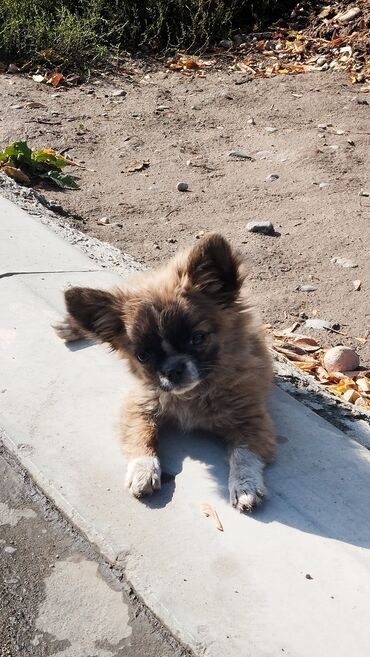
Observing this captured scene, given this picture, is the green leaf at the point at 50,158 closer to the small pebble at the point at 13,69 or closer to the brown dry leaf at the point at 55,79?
the brown dry leaf at the point at 55,79

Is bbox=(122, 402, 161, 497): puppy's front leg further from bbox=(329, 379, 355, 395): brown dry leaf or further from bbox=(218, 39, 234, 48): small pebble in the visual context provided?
bbox=(218, 39, 234, 48): small pebble

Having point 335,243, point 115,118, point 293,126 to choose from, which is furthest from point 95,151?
point 335,243

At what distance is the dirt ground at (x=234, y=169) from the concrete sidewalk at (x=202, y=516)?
4.72 ft

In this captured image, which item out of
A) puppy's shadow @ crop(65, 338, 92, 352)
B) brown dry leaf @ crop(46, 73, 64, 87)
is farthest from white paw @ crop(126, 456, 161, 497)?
brown dry leaf @ crop(46, 73, 64, 87)

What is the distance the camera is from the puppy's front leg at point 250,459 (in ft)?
11.6

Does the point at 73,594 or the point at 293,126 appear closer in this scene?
the point at 73,594

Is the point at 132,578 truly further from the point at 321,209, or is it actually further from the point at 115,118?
the point at 115,118

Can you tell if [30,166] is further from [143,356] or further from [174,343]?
[174,343]

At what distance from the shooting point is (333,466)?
3.77 meters

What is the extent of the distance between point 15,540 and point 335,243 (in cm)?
380

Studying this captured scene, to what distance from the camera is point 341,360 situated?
16.5 feet

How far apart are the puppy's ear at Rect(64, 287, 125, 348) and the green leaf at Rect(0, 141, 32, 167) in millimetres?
3826

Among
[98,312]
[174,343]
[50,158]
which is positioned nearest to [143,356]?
[174,343]

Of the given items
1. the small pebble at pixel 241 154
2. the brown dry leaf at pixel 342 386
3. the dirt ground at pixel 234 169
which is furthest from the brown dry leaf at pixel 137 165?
the brown dry leaf at pixel 342 386
